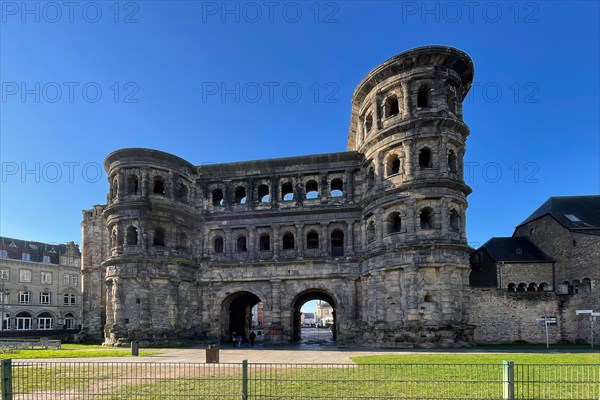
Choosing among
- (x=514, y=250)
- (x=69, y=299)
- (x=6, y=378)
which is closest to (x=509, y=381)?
(x=6, y=378)

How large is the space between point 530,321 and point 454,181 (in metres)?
11.7

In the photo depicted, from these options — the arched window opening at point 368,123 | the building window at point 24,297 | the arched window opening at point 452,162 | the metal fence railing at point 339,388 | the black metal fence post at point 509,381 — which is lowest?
the building window at point 24,297

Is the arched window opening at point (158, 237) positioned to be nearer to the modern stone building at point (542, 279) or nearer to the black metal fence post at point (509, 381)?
the modern stone building at point (542, 279)

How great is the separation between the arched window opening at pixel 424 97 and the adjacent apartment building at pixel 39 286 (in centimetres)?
5008

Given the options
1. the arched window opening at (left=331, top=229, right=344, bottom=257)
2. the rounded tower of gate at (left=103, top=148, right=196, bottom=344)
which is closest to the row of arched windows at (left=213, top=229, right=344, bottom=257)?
the arched window opening at (left=331, top=229, right=344, bottom=257)

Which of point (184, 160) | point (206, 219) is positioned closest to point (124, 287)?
point (206, 219)

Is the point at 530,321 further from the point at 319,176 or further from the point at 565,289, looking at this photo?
the point at 319,176

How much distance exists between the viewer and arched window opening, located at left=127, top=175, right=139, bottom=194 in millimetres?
32625

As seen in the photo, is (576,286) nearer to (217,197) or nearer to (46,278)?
(217,197)

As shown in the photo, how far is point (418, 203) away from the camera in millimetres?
27734

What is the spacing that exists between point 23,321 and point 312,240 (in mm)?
44078

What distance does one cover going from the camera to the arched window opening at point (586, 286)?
29.6 meters

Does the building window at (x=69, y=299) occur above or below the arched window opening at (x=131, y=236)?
below

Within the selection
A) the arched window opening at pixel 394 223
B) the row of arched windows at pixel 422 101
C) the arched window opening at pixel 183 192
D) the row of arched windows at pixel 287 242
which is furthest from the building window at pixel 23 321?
the row of arched windows at pixel 422 101
